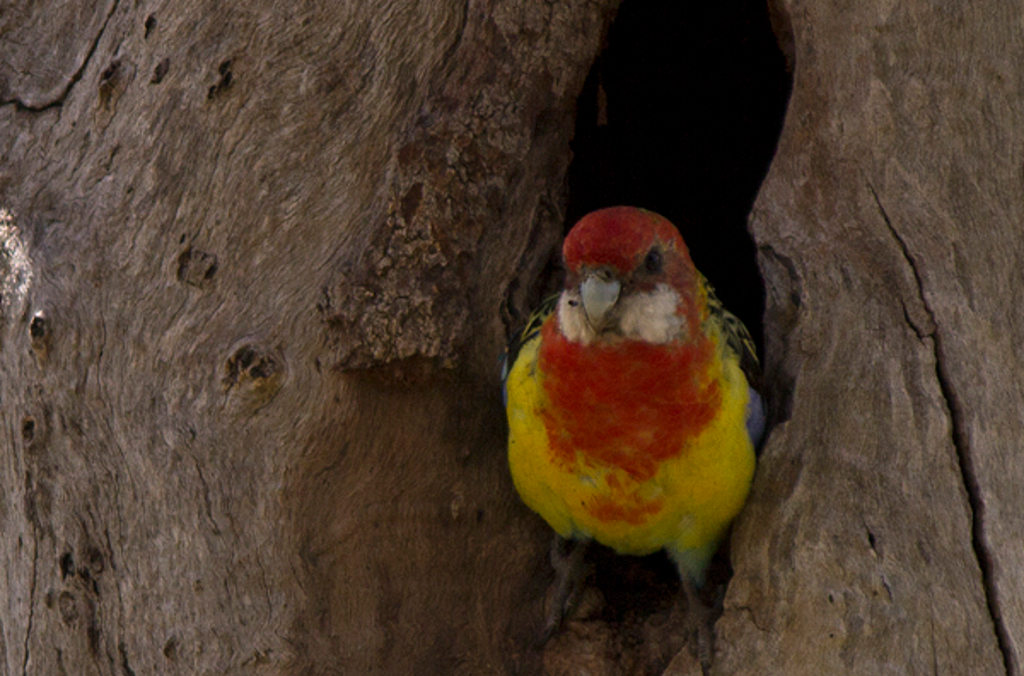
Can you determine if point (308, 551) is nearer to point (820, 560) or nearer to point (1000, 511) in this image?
point (820, 560)

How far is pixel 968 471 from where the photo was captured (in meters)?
2.76

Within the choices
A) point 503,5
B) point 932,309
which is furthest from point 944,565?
point 503,5

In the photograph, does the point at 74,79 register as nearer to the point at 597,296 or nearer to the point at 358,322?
the point at 358,322

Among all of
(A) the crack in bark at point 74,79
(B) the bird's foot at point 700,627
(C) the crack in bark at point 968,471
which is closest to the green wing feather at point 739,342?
(C) the crack in bark at point 968,471

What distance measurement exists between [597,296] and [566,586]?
1.13m

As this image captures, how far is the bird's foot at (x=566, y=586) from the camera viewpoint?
136 inches

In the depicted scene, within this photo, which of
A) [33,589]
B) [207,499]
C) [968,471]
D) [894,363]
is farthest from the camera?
[33,589]

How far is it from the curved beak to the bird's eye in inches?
6.1

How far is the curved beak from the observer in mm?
2939

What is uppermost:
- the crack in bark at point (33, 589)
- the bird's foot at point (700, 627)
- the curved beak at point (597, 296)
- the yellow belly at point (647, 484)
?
the curved beak at point (597, 296)

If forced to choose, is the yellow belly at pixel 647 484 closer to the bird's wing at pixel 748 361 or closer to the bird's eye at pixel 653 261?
the bird's wing at pixel 748 361

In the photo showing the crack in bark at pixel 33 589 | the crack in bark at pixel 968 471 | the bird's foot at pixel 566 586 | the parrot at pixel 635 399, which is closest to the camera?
the crack in bark at pixel 968 471

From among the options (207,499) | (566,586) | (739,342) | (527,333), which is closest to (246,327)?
(207,499)

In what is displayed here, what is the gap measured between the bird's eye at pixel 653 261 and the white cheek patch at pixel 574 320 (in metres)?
0.24
